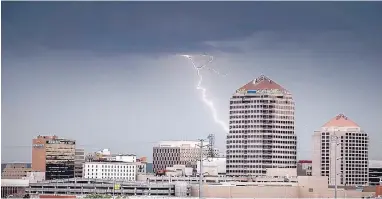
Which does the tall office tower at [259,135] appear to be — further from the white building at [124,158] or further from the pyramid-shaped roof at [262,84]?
the white building at [124,158]

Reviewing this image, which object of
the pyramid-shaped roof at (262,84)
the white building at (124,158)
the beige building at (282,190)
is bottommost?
the beige building at (282,190)

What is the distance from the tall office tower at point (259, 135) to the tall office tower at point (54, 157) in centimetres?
335

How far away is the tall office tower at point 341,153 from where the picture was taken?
1880cm

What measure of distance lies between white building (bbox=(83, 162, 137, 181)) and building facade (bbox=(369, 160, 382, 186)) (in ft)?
15.8

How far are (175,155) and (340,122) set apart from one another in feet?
14.8

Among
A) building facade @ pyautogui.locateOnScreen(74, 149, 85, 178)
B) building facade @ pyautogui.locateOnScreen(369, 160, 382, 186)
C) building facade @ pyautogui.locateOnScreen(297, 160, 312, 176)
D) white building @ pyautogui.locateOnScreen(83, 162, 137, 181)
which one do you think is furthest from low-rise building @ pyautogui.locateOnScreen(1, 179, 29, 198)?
building facade @ pyautogui.locateOnScreen(369, 160, 382, 186)

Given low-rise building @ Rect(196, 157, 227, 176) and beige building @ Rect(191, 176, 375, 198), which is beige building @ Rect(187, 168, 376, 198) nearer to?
beige building @ Rect(191, 176, 375, 198)

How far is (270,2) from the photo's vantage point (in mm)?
14516

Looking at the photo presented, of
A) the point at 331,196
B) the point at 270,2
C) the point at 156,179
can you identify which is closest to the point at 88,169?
the point at 156,179

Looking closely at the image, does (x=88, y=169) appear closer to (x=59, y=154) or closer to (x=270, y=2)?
(x=59, y=154)

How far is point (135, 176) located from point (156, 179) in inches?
49.2

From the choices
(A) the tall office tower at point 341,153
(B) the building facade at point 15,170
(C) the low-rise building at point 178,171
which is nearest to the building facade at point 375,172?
(A) the tall office tower at point 341,153

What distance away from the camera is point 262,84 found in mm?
18812

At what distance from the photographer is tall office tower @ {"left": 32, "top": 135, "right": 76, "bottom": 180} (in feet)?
63.6
